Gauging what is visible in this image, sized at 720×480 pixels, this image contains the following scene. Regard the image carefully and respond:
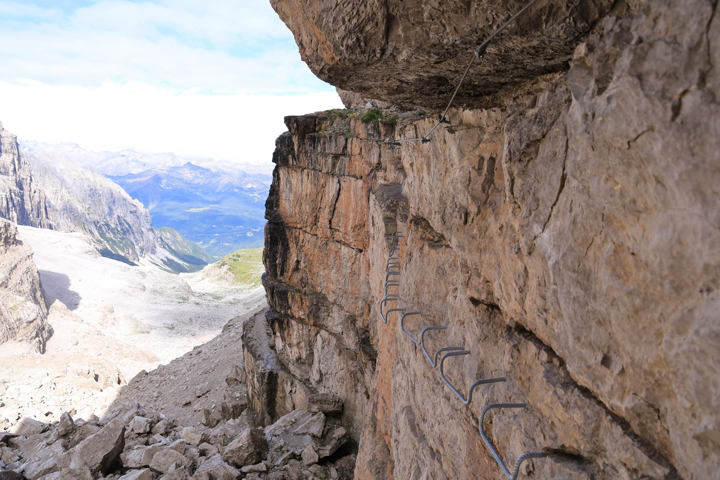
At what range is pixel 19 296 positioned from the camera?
4150 cm

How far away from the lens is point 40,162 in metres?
148

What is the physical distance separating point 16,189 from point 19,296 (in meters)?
83.3

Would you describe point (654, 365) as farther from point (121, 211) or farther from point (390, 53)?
point (121, 211)

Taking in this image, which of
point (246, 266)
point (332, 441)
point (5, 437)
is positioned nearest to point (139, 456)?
point (332, 441)

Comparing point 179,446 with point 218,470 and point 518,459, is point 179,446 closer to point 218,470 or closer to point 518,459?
Answer: point 218,470

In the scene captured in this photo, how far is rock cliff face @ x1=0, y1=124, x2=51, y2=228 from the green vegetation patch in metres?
55.2

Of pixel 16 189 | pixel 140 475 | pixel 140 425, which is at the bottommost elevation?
pixel 140 425

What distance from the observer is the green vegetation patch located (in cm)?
7598

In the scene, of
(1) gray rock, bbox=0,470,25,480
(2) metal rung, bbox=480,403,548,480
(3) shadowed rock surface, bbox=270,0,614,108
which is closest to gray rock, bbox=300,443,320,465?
(1) gray rock, bbox=0,470,25,480

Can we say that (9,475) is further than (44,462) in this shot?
No

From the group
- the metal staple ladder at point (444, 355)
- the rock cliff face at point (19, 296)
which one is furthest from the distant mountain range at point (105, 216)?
the metal staple ladder at point (444, 355)

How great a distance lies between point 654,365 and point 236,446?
13.4 meters

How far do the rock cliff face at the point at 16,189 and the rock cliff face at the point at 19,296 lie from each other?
222 ft

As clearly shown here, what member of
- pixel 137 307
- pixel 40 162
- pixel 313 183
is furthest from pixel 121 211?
pixel 313 183
